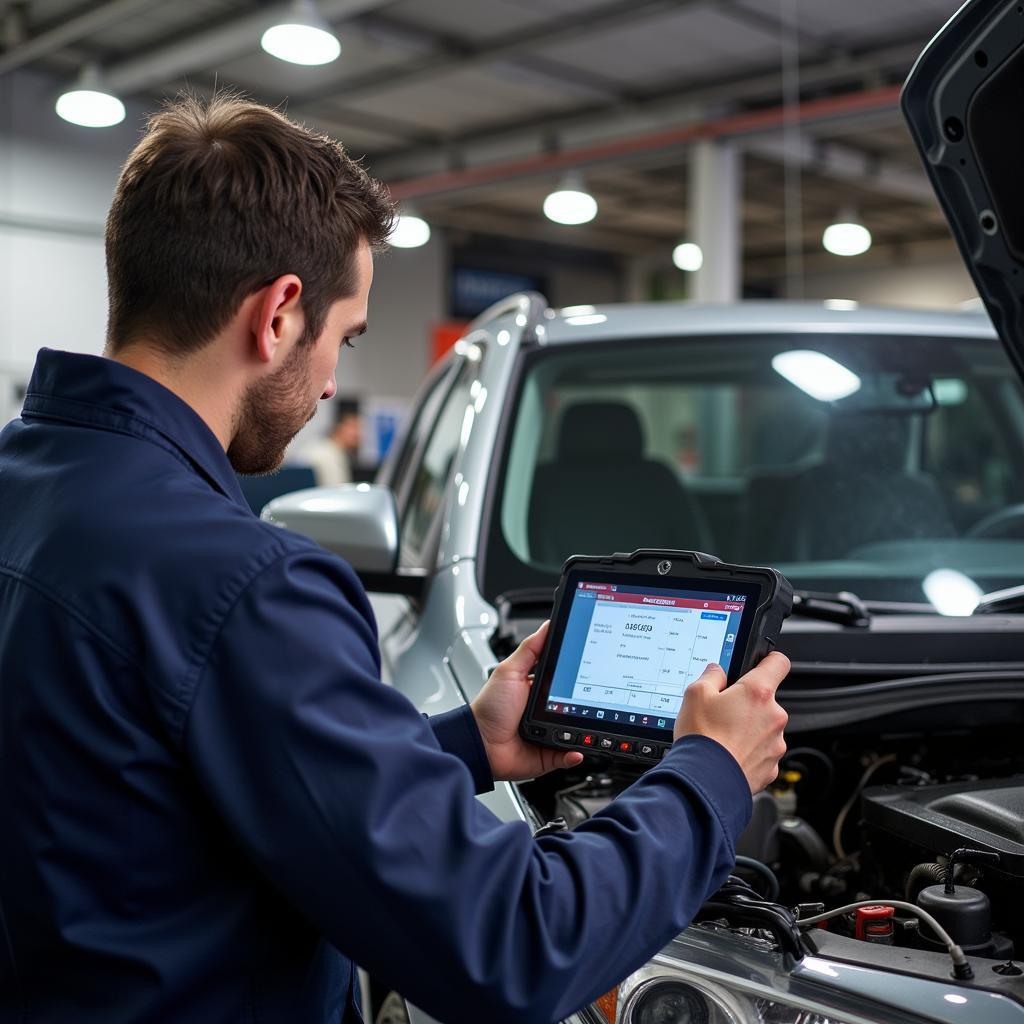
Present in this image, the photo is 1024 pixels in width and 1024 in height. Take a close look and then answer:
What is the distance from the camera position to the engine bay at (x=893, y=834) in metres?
1.38

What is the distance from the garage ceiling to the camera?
8594mm

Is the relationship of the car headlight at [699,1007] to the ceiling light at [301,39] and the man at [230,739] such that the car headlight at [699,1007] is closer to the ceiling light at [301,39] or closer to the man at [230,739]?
the man at [230,739]

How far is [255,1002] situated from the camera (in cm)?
104

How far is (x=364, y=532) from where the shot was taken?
2254 mm

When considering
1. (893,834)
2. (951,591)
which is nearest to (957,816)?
(893,834)

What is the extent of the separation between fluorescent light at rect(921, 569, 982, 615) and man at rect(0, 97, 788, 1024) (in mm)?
1203

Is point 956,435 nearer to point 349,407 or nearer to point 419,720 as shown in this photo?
point 419,720

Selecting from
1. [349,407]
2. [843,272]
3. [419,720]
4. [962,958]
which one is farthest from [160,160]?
[843,272]

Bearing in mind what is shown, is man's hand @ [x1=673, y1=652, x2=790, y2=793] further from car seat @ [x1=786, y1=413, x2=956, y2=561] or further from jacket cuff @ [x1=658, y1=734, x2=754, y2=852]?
car seat @ [x1=786, y1=413, x2=956, y2=561]

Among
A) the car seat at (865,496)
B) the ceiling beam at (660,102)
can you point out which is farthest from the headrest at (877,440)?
the ceiling beam at (660,102)

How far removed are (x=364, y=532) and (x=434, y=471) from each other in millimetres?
888

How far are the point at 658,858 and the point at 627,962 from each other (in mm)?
86

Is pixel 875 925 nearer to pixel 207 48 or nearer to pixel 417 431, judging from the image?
pixel 417 431

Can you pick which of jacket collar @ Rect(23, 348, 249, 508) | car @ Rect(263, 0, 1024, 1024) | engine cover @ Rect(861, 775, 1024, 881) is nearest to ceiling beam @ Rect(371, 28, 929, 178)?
car @ Rect(263, 0, 1024, 1024)
